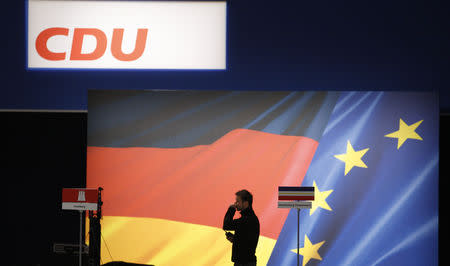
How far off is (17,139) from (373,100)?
15.0ft

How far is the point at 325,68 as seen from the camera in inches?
242

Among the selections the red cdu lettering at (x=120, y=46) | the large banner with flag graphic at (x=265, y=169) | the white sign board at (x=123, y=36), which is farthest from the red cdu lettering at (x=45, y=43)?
the large banner with flag graphic at (x=265, y=169)

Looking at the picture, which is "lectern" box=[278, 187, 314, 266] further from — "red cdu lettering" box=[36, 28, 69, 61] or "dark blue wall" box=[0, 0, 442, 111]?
"red cdu lettering" box=[36, 28, 69, 61]

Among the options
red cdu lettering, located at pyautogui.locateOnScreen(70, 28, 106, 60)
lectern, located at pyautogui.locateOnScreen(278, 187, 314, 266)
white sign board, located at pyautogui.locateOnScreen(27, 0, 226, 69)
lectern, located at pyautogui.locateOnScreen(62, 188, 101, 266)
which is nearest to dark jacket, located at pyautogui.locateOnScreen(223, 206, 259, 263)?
lectern, located at pyautogui.locateOnScreen(278, 187, 314, 266)

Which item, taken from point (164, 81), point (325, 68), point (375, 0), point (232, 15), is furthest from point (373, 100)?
point (164, 81)

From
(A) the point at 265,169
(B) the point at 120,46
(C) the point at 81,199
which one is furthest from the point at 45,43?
(A) the point at 265,169

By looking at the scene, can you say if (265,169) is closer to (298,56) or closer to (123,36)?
(298,56)

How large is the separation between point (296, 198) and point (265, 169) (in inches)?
22.7

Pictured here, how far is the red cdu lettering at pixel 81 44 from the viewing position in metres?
6.14

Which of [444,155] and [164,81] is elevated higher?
[164,81]

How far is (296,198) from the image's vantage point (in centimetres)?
501

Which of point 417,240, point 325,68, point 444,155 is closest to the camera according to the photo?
point 417,240

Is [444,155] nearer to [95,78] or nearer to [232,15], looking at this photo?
[232,15]

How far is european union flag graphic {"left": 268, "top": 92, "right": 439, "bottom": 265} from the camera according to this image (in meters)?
5.27
